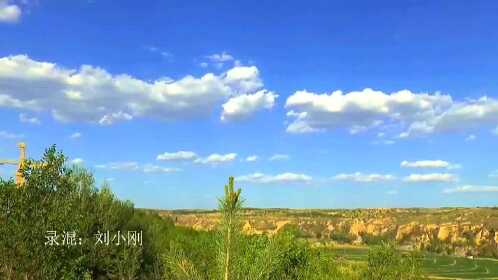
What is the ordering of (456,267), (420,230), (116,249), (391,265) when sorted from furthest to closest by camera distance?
(420,230) < (456,267) < (116,249) < (391,265)

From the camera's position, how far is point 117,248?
35250 mm

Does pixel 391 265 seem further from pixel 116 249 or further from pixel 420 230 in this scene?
pixel 420 230

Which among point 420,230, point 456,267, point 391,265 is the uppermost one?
point 391,265

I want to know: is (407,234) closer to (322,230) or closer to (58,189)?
(322,230)

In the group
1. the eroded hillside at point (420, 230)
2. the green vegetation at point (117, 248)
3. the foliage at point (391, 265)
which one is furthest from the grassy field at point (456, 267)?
the foliage at point (391, 265)

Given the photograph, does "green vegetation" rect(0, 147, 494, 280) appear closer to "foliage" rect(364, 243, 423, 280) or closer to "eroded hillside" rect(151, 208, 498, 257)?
"foliage" rect(364, 243, 423, 280)

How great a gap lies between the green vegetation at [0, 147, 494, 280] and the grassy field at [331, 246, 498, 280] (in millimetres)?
53192

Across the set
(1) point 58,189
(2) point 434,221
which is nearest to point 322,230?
(2) point 434,221

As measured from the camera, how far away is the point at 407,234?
140 m

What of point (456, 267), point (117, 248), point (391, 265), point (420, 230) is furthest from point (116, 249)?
point (420, 230)

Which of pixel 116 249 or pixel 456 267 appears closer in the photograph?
pixel 116 249

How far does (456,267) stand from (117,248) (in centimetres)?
8554

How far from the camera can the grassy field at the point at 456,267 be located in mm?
92250

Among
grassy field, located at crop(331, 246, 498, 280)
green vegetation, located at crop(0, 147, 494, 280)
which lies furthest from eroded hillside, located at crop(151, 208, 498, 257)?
green vegetation, located at crop(0, 147, 494, 280)
